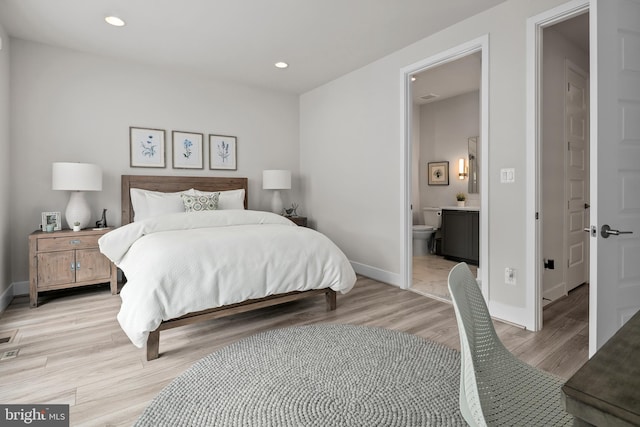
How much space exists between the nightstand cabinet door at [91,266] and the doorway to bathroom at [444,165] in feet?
10.9

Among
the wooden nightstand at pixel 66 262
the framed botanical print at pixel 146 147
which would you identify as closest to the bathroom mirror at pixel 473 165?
the framed botanical print at pixel 146 147

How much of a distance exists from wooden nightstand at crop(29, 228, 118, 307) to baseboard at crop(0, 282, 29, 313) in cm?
21

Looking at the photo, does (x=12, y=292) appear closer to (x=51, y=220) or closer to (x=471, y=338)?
(x=51, y=220)

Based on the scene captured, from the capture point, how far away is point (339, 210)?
4.66 meters

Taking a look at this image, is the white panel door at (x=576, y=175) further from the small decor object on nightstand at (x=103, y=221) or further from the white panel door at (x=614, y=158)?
the small decor object on nightstand at (x=103, y=221)

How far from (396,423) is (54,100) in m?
4.37

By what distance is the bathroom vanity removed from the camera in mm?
4920

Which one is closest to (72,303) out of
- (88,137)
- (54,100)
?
(88,137)

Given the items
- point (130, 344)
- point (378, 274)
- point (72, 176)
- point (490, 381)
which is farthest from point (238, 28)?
point (490, 381)

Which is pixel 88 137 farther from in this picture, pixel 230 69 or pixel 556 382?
pixel 556 382

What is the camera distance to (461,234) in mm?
5133

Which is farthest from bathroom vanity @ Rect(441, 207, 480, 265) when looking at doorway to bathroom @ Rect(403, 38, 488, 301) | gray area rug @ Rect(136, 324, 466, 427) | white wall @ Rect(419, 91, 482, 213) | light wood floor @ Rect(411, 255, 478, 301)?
gray area rug @ Rect(136, 324, 466, 427)

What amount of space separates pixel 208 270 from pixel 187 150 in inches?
102

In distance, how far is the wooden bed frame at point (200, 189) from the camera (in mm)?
2242
